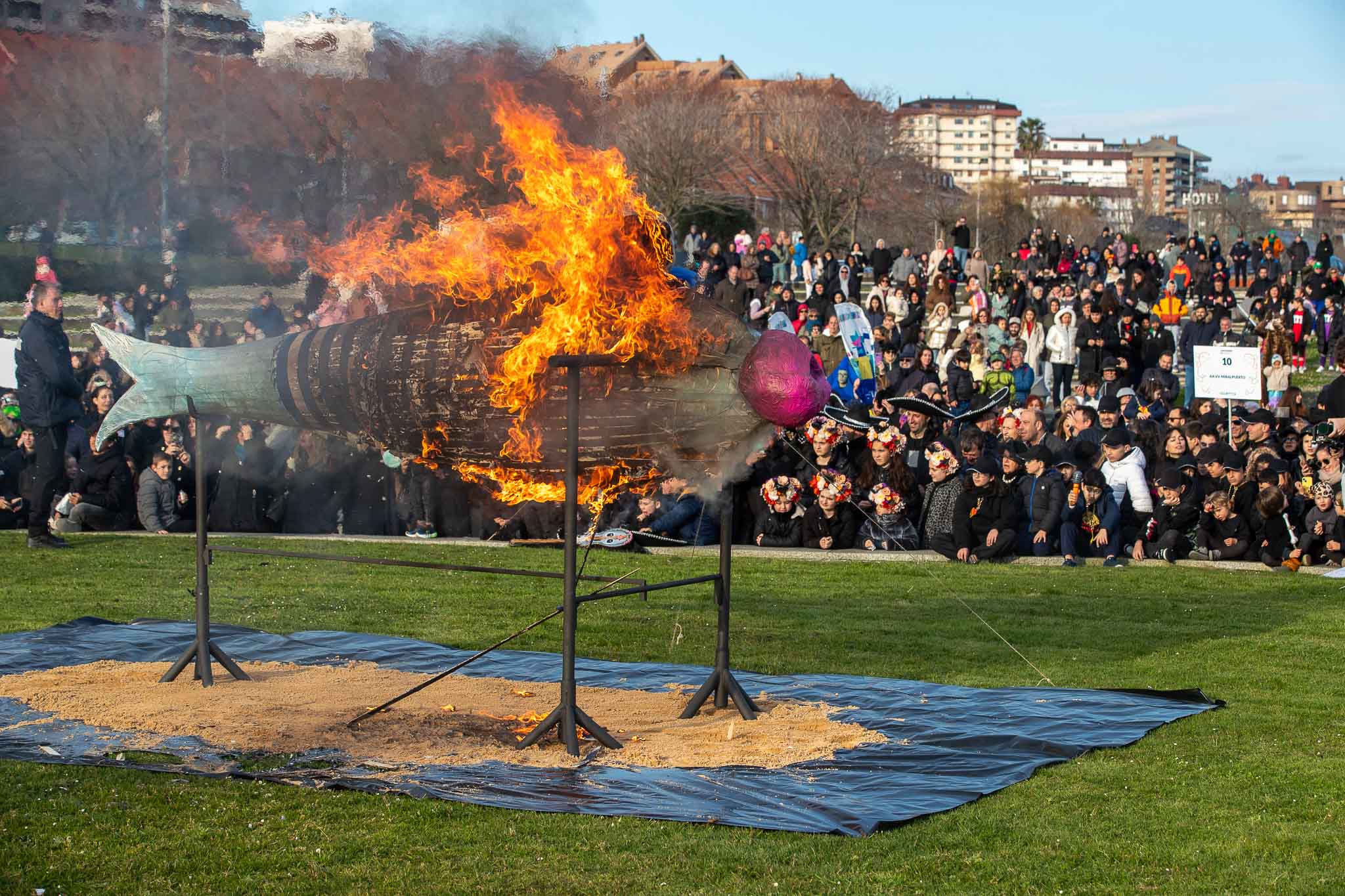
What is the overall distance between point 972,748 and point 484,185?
156 inches

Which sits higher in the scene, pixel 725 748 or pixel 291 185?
pixel 291 185

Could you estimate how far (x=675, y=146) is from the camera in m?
43.8

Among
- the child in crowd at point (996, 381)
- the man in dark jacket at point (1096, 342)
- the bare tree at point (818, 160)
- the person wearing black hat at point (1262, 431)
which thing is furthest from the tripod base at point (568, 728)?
the bare tree at point (818, 160)

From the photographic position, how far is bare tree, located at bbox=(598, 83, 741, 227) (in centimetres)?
4300

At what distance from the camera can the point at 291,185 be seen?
9938 millimetres

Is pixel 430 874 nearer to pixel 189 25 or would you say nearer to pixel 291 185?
pixel 291 185

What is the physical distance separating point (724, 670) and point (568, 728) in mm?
1176

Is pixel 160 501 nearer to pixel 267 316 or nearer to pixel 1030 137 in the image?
pixel 267 316

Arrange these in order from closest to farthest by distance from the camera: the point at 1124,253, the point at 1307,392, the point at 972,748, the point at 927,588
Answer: the point at 972,748 → the point at 927,588 → the point at 1307,392 → the point at 1124,253

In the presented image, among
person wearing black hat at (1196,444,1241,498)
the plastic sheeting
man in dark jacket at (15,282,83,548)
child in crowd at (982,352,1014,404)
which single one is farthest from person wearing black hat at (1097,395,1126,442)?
man in dark jacket at (15,282,83,548)

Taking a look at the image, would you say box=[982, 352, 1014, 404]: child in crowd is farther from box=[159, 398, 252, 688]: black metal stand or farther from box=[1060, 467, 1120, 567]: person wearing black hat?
box=[159, 398, 252, 688]: black metal stand

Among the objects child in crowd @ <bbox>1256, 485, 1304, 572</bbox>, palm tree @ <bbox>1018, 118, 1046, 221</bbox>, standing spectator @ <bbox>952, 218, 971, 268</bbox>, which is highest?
palm tree @ <bbox>1018, 118, 1046, 221</bbox>

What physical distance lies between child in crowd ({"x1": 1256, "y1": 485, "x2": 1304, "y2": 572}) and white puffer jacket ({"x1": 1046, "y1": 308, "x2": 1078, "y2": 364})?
9.12 meters

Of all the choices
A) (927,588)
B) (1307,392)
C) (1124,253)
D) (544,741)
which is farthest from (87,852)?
(1124,253)
